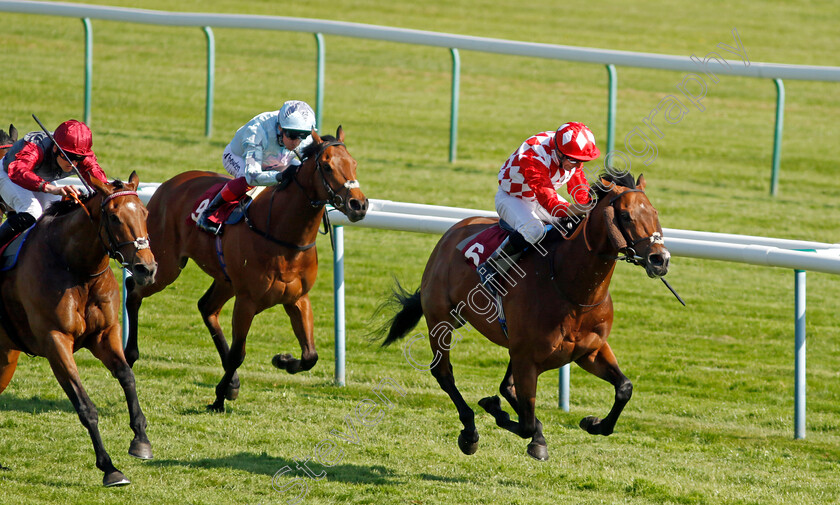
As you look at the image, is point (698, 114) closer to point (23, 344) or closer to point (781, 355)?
point (781, 355)

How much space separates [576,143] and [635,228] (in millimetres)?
609

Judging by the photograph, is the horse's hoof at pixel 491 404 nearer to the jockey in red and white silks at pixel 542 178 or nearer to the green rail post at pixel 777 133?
the jockey in red and white silks at pixel 542 178

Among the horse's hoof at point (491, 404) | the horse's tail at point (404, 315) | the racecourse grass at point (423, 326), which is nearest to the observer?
the racecourse grass at point (423, 326)

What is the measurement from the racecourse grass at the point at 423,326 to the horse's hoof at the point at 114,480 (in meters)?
0.11

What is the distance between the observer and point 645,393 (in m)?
7.17

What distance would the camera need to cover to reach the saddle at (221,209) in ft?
20.9

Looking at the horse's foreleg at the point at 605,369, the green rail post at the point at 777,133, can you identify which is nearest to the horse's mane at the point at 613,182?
the horse's foreleg at the point at 605,369

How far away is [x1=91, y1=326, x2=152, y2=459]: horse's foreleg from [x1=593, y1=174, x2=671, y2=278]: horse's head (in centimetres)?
238

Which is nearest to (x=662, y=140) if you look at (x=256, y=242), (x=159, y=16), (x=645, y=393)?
(x=159, y=16)

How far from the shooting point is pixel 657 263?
181 inches

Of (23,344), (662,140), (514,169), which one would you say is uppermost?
(662,140)

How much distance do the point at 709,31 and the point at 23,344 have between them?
1929 cm

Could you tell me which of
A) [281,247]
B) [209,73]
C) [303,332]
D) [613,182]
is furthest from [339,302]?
[209,73]

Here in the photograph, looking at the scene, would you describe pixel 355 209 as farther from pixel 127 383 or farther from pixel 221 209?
pixel 127 383
